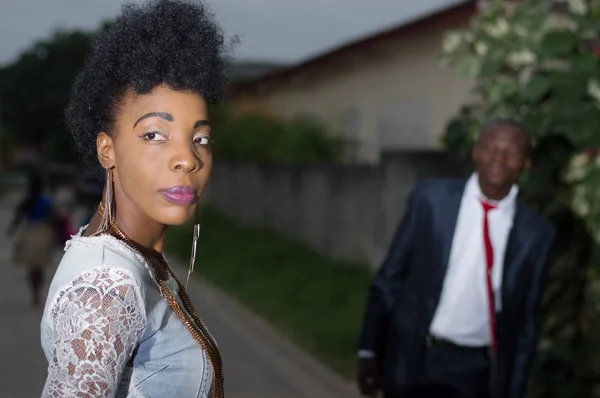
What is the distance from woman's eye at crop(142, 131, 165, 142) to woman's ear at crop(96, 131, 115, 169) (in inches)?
A: 3.7

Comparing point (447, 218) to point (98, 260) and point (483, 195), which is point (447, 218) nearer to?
point (483, 195)

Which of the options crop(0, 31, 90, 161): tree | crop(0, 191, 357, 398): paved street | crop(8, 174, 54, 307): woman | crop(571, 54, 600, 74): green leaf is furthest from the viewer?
crop(8, 174, 54, 307): woman

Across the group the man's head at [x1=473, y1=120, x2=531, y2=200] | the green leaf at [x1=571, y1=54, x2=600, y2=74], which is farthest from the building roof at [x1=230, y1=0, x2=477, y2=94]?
the man's head at [x1=473, y1=120, x2=531, y2=200]

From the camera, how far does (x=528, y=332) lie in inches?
174

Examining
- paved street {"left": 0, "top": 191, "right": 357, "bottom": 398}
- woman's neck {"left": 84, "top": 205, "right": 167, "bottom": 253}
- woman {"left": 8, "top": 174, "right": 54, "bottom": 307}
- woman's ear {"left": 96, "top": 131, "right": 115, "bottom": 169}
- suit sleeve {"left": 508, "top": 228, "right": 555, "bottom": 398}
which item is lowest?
paved street {"left": 0, "top": 191, "right": 357, "bottom": 398}

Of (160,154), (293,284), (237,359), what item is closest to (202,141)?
(160,154)

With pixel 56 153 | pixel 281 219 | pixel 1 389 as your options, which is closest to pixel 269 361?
pixel 1 389

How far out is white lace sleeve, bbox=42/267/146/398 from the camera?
1860 millimetres

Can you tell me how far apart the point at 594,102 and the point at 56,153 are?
39.0 metres

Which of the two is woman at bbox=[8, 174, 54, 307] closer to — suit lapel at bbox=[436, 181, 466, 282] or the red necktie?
suit lapel at bbox=[436, 181, 466, 282]

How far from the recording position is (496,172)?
440 centimetres

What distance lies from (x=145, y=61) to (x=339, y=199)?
15.0 metres

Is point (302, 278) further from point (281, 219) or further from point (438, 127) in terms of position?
point (281, 219)

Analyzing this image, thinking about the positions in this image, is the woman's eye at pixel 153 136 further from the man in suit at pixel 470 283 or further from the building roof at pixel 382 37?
the building roof at pixel 382 37
